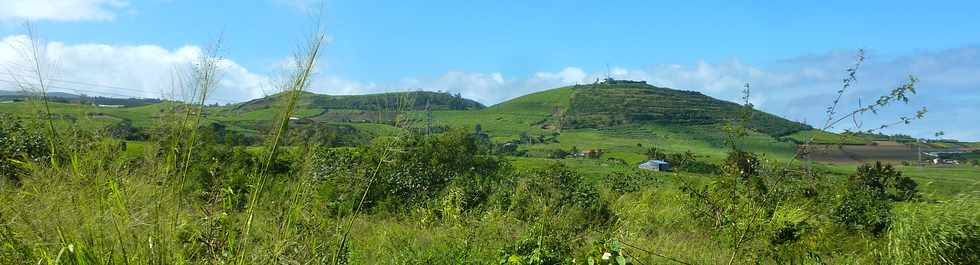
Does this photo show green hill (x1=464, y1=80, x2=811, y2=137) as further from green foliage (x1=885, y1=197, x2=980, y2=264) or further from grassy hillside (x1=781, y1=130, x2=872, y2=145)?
grassy hillside (x1=781, y1=130, x2=872, y2=145)

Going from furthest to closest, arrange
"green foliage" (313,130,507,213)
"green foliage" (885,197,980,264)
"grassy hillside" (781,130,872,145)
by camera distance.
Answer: "green foliage" (313,130,507,213) → "green foliage" (885,197,980,264) → "grassy hillside" (781,130,872,145)

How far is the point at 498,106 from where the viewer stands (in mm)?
120562

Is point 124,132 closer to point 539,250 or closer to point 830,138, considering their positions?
point 539,250

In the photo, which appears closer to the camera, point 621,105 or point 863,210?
point 863,210

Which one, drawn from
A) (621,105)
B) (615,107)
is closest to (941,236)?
(615,107)

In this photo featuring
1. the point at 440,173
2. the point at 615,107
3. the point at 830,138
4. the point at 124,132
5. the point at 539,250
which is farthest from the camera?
the point at 615,107

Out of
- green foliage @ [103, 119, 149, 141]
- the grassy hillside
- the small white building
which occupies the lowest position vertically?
the small white building

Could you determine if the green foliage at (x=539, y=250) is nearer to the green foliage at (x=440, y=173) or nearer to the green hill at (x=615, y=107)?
the green foliage at (x=440, y=173)

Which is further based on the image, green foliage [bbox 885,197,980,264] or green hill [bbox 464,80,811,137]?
green hill [bbox 464,80,811,137]

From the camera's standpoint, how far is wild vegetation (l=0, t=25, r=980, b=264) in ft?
9.13

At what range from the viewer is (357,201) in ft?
12.4

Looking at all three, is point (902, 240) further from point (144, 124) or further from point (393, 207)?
point (144, 124)

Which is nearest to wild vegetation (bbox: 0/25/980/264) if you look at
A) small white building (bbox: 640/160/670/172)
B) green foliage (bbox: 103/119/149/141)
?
green foliage (bbox: 103/119/149/141)

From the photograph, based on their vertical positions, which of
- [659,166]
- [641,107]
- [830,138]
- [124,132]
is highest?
[641,107]
